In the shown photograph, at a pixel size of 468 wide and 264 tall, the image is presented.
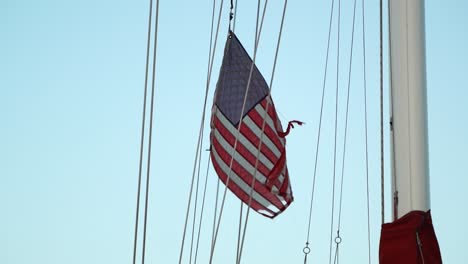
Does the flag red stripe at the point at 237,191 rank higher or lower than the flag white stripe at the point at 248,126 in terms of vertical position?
lower

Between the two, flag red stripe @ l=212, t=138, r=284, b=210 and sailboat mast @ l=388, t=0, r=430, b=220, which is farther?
flag red stripe @ l=212, t=138, r=284, b=210

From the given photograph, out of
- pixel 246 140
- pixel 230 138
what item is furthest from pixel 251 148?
pixel 230 138

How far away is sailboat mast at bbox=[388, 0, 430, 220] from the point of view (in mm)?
3707

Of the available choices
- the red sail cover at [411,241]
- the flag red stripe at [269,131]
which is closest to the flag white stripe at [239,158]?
the flag red stripe at [269,131]

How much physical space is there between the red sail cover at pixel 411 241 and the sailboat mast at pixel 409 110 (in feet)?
A: 0.31

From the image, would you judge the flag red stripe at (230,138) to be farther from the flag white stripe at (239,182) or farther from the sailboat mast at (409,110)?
the sailboat mast at (409,110)

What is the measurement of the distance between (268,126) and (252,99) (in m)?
0.38

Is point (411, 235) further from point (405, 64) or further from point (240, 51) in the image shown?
point (240, 51)

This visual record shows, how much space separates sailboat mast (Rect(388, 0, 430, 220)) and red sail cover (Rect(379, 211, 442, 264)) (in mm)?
96

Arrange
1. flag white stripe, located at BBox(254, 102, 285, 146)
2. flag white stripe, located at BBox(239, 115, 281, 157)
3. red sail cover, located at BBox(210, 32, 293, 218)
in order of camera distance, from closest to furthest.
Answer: red sail cover, located at BBox(210, 32, 293, 218)
flag white stripe, located at BBox(239, 115, 281, 157)
flag white stripe, located at BBox(254, 102, 285, 146)

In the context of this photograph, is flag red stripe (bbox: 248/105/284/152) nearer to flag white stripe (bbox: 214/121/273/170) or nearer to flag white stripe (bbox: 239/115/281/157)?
flag white stripe (bbox: 239/115/281/157)

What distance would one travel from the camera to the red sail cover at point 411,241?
361 cm

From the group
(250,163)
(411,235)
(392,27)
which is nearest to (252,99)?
(250,163)

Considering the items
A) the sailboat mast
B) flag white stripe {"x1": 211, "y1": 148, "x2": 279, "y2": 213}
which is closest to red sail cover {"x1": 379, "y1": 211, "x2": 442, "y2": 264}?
the sailboat mast
